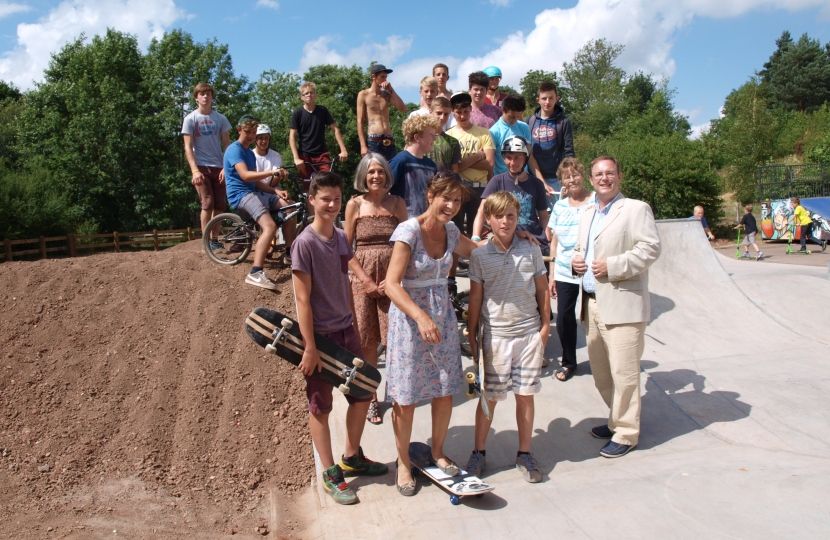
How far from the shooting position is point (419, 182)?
4.49 m

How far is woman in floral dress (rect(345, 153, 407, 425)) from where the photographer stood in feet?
12.6

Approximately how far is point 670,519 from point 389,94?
500 cm

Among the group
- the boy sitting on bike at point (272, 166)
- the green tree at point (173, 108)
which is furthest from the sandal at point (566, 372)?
the green tree at point (173, 108)

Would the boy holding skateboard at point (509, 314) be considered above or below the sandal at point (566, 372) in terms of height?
above

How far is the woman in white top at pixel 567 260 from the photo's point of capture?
15.3ft

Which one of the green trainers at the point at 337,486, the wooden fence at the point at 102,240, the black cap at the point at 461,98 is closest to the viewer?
the green trainers at the point at 337,486

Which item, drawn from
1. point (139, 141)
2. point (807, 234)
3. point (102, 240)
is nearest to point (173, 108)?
point (139, 141)

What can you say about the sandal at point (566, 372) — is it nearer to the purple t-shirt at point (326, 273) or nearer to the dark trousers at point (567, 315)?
the dark trousers at point (567, 315)

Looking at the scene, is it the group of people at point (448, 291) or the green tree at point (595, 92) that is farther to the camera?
the green tree at point (595, 92)

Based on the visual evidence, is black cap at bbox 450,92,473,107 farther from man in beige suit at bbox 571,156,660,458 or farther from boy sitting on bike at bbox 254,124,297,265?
man in beige suit at bbox 571,156,660,458

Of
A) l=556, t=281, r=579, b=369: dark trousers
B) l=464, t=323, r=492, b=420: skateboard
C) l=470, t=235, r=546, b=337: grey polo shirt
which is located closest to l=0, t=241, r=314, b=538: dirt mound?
l=464, t=323, r=492, b=420: skateboard

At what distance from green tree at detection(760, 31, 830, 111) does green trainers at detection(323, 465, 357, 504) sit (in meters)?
64.5

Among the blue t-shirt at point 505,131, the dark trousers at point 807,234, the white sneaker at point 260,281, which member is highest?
the blue t-shirt at point 505,131

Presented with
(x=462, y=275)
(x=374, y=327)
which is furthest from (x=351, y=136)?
(x=374, y=327)
